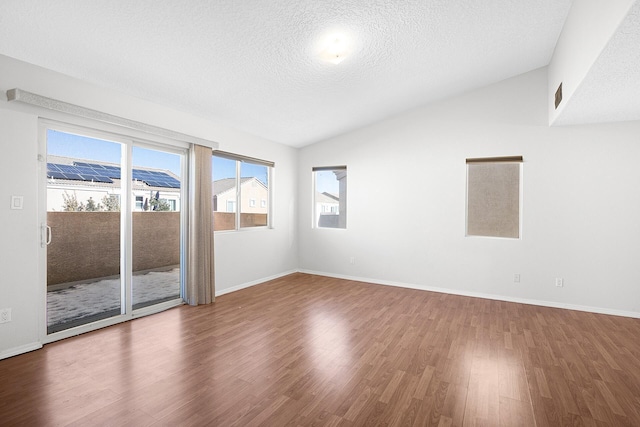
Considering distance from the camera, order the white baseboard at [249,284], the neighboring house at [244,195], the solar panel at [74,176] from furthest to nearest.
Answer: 1. the neighboring house at [244,195]
2. the white baseboard at [249,284]
3. the solar panel at [74,176]

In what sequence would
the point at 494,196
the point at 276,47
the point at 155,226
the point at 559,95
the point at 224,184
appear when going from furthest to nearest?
the point at 224,184 < the point at 494,196 < the point at 155,226 < the point at 559,95 < the point at 276,47

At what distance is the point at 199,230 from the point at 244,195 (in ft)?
4.22

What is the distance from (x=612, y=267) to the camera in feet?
12.9

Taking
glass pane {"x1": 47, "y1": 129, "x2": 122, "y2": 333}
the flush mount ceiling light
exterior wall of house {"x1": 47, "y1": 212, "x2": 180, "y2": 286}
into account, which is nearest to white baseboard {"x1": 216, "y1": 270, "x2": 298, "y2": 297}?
exterior wall of house {"x1": 47, "y1": 212, "x2": 180, "y2": 286}

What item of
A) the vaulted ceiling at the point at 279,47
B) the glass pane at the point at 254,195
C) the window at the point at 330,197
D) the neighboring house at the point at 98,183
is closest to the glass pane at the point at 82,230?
the neighboring house at the point at 98,183

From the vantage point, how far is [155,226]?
402 cm

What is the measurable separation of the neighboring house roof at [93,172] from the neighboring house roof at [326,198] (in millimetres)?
3024

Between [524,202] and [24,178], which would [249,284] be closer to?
[24,178]

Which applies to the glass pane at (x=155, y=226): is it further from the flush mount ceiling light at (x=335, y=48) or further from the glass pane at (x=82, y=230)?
the flush mount ceiling light at (x=335, y=48)

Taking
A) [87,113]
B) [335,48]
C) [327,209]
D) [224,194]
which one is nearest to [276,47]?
[335,48]

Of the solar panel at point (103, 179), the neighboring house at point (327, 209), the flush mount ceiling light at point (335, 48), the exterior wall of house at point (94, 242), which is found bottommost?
the exterior wall of house at point (94, 242)

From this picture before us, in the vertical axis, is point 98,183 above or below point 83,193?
above

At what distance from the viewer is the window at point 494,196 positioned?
4473 millimetres

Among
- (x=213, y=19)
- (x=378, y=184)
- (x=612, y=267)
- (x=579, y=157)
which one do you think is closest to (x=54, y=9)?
(x=213, y=19)
